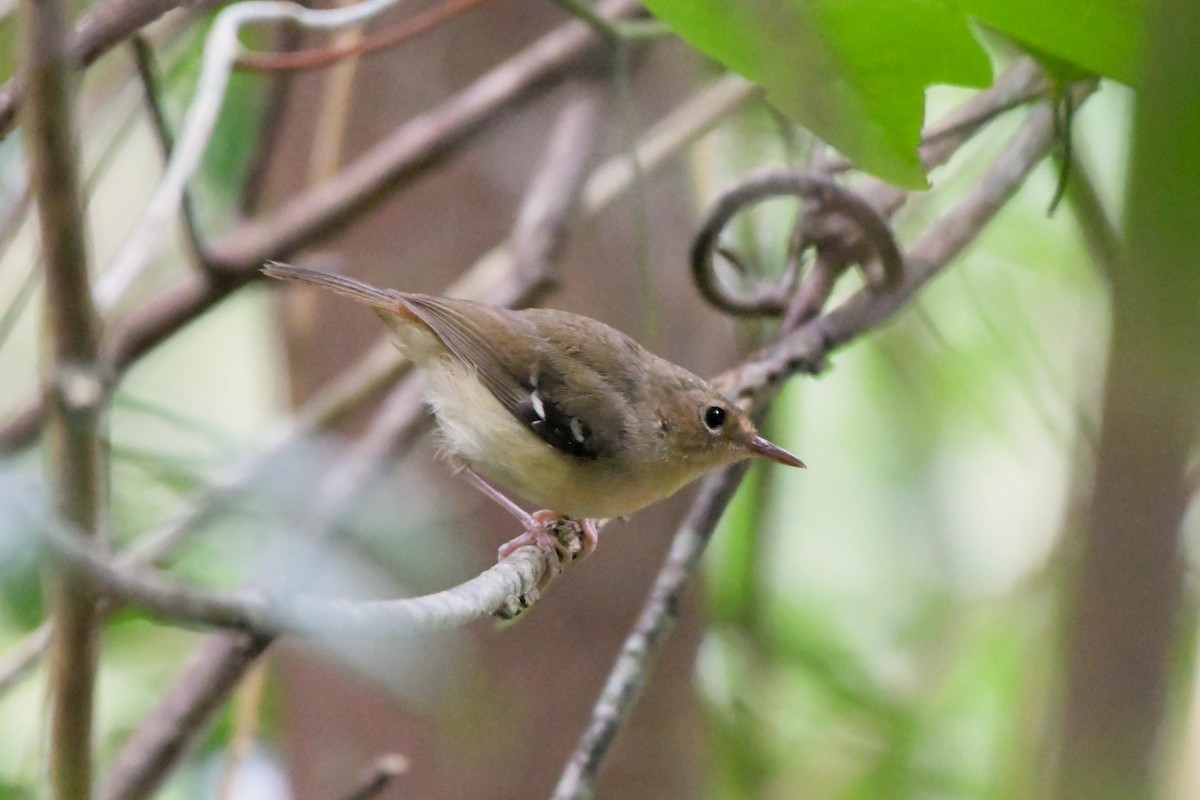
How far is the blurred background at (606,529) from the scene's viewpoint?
2506 millimetres

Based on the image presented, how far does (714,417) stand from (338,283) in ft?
2.72

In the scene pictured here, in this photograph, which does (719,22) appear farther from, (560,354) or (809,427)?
(809,427)

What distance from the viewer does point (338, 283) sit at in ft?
7.75

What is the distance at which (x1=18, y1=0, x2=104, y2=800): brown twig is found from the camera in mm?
849

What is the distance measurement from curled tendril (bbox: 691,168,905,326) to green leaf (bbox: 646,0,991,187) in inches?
11.7

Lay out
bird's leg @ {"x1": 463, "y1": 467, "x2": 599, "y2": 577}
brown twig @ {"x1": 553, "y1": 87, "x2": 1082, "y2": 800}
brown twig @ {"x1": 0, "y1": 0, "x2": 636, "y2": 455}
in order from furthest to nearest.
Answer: brown twig @ {"x1": 0, "y1": 0, "x2": 636, "y2": 455} → bird's leg @ {"x1": 463, "y1": 467, "x2": 599, "y2": 577} → brown twig @ {"x1": 553, "y1": 87, "x2": 1082, "y2": 800}

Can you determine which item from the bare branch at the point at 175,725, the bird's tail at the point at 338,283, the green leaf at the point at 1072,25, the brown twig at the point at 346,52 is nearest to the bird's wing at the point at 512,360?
the bird's tail at the point at 338,283

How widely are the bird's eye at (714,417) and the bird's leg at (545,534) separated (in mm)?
332

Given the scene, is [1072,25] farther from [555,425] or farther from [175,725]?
[175,725]

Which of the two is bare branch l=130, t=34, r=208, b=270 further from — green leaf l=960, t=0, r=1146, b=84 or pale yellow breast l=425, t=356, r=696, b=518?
green leaf l=960, t=0, r=1146, b=84

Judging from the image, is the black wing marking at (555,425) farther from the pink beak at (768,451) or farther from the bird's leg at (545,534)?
the pink beak at (768,451)

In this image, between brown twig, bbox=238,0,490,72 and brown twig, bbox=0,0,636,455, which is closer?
brown twig, bbox=238,0,490,72

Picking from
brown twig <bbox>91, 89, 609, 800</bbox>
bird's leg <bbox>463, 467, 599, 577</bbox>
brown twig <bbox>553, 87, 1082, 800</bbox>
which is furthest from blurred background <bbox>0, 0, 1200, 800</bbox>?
brown twig <bbox>553, 87, 1082, 800</bbox>

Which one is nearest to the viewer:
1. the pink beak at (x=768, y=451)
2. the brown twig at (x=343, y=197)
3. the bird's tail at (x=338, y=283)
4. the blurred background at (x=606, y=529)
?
the bird's tail at (x=338, y=283)
